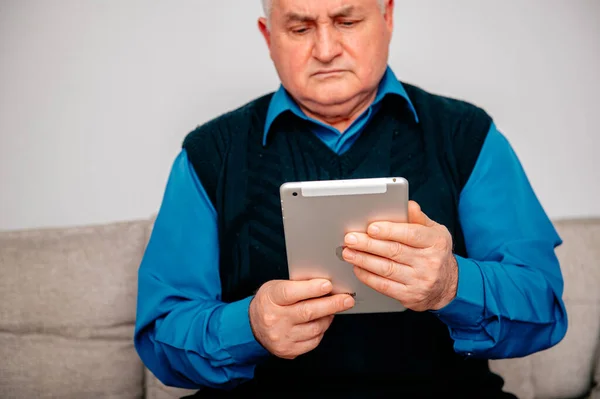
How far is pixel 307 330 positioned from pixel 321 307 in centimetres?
7

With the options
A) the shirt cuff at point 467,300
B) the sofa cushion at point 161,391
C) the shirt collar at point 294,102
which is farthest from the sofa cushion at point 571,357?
the sofa cushion at point 161,391

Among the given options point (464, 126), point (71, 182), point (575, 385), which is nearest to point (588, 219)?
point (575, 385)

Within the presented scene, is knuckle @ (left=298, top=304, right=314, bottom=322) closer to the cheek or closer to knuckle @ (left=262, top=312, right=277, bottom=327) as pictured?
knuckle @ (left=262, top=312, right=277, bottom=327)

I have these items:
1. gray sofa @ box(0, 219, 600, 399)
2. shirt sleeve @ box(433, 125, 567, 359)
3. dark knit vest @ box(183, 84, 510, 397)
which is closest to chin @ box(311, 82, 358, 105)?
dark knit vest @ box(183, 84, 510, 397)

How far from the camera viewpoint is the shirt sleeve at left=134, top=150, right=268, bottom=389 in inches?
47.3

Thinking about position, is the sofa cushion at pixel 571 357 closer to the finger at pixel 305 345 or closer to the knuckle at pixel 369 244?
the finger at pixel 305 345

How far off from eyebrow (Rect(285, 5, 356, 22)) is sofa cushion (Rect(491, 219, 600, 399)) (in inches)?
41.8

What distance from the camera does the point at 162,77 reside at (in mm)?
1956

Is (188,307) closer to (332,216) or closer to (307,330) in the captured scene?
(307,330)

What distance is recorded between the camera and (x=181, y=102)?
1.97m

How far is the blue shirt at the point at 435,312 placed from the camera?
1.17m

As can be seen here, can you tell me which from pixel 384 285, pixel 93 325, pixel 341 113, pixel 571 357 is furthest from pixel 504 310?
pixel 93 325

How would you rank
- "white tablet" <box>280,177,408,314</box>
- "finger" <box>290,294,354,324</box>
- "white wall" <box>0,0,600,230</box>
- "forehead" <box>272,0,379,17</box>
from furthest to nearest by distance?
"white wall" <box>0,0,600,230</box> < "forehead" <box>272,0,379,17</box> < "finger" <box>290,294,354,324</box> < "white tablet" <box>280,177,408,314</box>

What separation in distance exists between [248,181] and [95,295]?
0.71 metres
